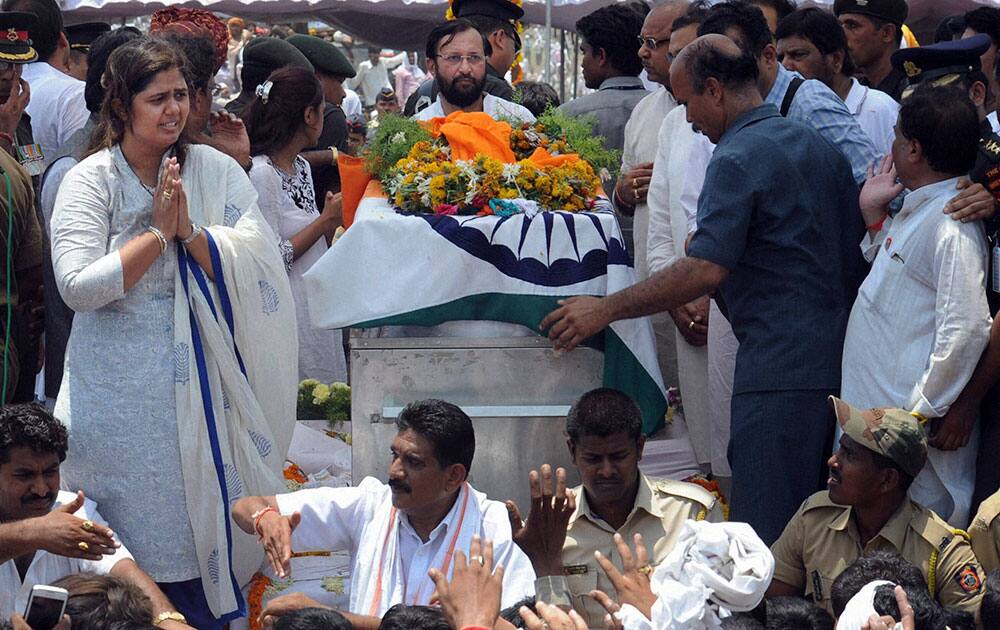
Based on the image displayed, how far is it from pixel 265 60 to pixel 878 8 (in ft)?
9.96

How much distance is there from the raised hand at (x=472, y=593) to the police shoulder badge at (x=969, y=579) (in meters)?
1.46

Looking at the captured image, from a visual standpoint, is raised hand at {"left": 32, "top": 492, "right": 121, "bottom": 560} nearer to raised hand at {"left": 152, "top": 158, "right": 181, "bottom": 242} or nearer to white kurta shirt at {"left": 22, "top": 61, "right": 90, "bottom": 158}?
raised hand at {"left": 152, "top": 158, "right": 181, "bottom": 242}

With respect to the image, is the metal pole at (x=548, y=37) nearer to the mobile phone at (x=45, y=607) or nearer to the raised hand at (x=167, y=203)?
the raised hand at (x=167, y=203)

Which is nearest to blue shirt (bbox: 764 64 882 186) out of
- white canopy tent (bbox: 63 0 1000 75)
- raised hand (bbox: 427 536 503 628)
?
raised hand (bbox: 427 536 503 628)

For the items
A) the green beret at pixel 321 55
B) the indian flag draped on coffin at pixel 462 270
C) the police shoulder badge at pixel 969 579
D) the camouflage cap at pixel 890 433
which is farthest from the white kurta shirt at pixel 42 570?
the green beret at pixel 321 55

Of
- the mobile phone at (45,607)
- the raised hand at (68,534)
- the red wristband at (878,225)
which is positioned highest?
the red wristband at (878,225)

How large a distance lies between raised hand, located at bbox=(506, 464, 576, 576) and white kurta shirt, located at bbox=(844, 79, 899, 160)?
2.49m

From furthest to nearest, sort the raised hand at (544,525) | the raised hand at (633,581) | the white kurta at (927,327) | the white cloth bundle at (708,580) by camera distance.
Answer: the white kurta at (927,327) → the raised hand at (544,525) → the raised hand at (633,581) → the white cloth bundle at (708,580)

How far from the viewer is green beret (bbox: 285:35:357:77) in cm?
884

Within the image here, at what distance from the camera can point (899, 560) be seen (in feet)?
12.8

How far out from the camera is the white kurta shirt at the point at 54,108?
6871 millimetres

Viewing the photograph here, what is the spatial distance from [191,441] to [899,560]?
218cm

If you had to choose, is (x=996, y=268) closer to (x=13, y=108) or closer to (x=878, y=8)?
(x=878, y=8)

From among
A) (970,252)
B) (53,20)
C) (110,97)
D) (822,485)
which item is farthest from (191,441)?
(53,20)
